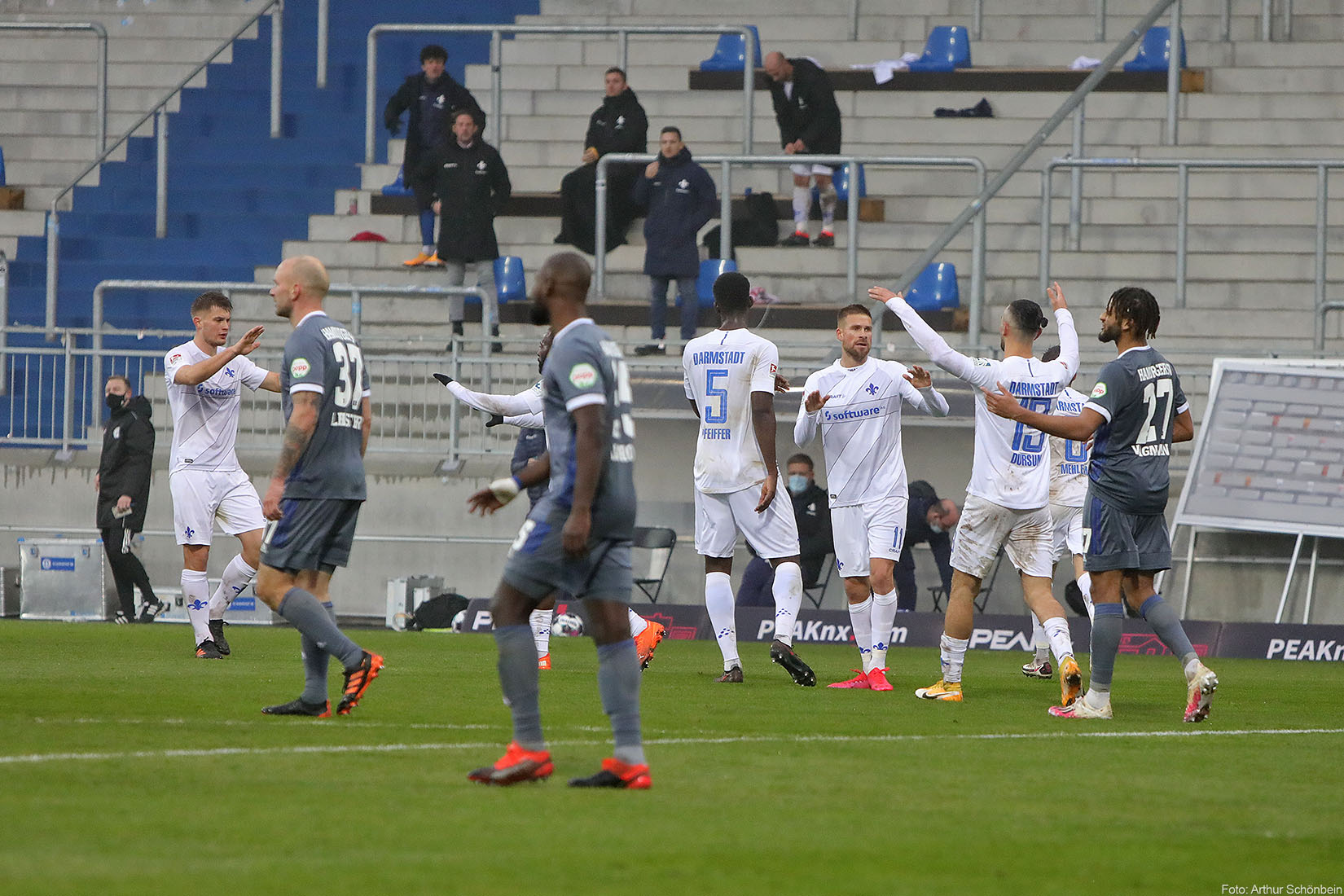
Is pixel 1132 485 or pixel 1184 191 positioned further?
pixel 1184 191

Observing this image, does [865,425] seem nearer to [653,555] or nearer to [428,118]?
[653,555]

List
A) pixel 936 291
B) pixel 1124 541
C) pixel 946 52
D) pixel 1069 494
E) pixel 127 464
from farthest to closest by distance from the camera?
1. pixel 946 52
2. pixel 936 291
3. pixel 127 464
4. pixel 1069 494
5. pixel 1124 541

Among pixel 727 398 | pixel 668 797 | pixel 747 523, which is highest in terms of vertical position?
pixel 727 398

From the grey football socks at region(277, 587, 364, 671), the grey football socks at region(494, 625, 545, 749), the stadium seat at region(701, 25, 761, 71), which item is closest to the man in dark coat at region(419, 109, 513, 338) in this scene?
the stadium seat at region(701, 25, 761, 71)

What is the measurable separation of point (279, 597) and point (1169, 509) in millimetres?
11861

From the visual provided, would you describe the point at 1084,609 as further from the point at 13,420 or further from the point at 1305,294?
the point at 13,420

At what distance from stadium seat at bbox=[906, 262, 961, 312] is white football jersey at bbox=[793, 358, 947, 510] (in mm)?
8426

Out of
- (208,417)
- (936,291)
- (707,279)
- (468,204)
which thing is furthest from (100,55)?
(208,417)

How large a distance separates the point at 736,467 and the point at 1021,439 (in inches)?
71.8

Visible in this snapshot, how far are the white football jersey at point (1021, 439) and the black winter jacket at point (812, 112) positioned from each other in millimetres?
10930

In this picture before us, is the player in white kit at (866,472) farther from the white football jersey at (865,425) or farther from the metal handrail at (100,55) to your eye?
the metal handrail at (100,55)

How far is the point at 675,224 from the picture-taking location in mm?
19656

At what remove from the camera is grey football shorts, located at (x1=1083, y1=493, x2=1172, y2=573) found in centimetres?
950

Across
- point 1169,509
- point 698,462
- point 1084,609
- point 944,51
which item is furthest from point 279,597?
point 944,51
